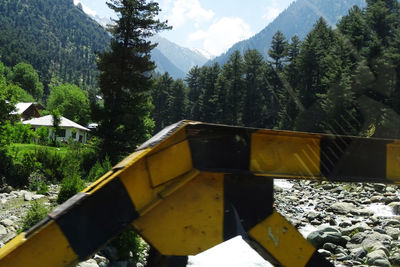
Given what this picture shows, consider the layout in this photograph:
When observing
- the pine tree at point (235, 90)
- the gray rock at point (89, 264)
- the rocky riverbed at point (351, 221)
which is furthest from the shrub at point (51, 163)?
the pine tree at point (235, 90)

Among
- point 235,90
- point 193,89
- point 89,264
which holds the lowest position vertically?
point 89,264

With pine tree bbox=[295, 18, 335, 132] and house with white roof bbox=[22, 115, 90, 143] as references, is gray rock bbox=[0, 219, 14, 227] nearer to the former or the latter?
pine tree bbox=[295, 18, 335, 132]

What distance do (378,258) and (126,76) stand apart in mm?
21121

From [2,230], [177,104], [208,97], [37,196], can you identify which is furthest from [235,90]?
[2,230]

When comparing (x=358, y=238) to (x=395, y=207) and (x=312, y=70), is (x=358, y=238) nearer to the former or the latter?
(x=395, y=207)

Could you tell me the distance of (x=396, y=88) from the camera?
33844 mm

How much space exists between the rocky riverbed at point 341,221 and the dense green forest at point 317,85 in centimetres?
1205

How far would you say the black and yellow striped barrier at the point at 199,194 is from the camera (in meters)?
1.50

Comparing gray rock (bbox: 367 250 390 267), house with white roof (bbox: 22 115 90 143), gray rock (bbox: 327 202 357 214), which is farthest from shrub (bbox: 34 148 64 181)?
house with white roof (bbox: 22 115 90 143)

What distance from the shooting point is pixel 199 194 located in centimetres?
169

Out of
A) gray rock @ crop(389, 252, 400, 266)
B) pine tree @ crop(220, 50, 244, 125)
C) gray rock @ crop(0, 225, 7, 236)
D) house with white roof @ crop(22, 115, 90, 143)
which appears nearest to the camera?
gray rock @ crop(389, 252, 400, 266)

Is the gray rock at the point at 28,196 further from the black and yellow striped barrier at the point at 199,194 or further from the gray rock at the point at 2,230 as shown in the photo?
the black and yellow striped barrier at the point at 199,194

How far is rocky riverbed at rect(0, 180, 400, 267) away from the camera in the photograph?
6.52m

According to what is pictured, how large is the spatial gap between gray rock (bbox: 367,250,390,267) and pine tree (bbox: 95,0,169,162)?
63.9ft
